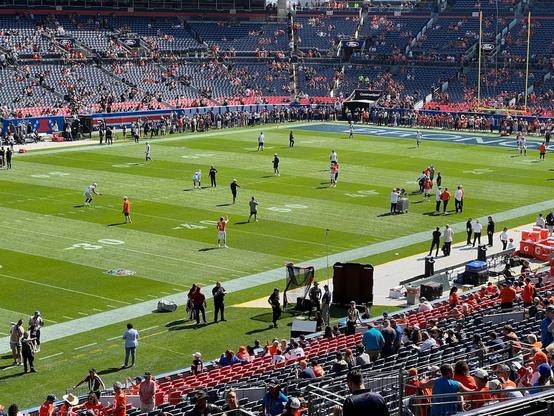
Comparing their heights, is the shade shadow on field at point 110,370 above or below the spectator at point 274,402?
below

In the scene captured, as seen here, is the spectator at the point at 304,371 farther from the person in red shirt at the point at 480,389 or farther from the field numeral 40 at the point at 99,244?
the field numeral 40 at the point at 99,244

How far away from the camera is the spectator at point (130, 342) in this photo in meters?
21.5

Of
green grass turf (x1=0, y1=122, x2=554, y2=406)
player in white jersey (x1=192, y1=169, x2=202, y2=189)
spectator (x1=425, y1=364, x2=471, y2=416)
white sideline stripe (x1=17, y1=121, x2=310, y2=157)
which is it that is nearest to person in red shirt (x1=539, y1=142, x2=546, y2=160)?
green grass turf (x1=0, y1=122, x2=554, y2=406)

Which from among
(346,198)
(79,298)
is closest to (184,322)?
(79,298)

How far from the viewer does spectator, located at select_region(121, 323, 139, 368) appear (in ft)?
70.7

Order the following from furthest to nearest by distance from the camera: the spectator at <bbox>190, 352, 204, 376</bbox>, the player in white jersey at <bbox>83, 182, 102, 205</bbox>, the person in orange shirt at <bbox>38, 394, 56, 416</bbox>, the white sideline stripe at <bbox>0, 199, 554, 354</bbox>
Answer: the player in white jersey at <bbox>83, 182, 102, 205</bbox> → the white sideline stripe at <bbox>0, 199, 554, 354</bbox> → the spectator at <bbox>190, 352, 204, 376</bbox> → the person in orange shirt at <bbox>38, 394, 56, 416</bbox>

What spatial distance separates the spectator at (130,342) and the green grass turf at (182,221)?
0.33m

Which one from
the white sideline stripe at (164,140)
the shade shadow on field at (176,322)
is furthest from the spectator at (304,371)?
the white sideline stripe at (164,140)

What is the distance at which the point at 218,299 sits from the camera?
24828mm

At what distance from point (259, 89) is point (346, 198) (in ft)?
135

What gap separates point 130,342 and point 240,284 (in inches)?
284

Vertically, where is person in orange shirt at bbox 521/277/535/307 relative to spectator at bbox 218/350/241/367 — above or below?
above

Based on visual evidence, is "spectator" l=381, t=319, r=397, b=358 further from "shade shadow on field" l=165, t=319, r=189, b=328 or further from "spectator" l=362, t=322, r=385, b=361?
"shade shadow on field" l=165, t=319, r=189, b=328

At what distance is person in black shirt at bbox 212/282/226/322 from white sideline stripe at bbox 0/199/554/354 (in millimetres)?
1655
